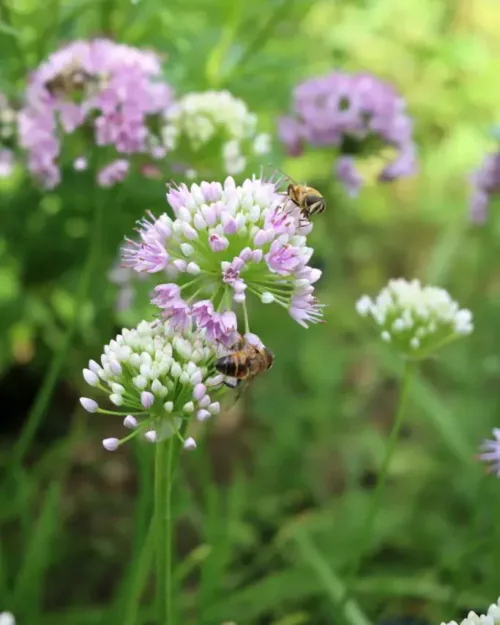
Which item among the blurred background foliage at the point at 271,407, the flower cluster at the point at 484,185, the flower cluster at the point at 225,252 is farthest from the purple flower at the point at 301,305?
the flower cluster at the point at 484,185

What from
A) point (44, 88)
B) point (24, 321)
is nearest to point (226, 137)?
point (44, 88)

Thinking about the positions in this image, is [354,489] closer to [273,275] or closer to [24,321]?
[24,321]

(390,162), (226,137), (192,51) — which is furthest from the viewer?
(192,51)

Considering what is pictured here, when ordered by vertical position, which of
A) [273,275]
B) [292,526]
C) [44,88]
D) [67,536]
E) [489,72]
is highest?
[489,72]

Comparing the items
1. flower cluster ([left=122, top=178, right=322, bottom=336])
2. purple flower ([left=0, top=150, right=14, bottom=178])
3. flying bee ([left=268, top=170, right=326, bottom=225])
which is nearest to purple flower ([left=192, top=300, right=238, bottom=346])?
flower cluster ([left=122, top=178, right=322, bottom=336])

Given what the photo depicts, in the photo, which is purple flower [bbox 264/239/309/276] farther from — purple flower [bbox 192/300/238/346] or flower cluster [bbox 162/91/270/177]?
flower cluster [bbox 162/91/270/177]

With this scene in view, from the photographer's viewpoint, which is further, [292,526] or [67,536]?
[67,536]

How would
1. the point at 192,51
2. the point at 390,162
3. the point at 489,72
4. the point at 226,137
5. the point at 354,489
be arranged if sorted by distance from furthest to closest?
the point at 489,72
the point at 354,489
the point at 192,51
the point at 390,162
the point at 226,137
